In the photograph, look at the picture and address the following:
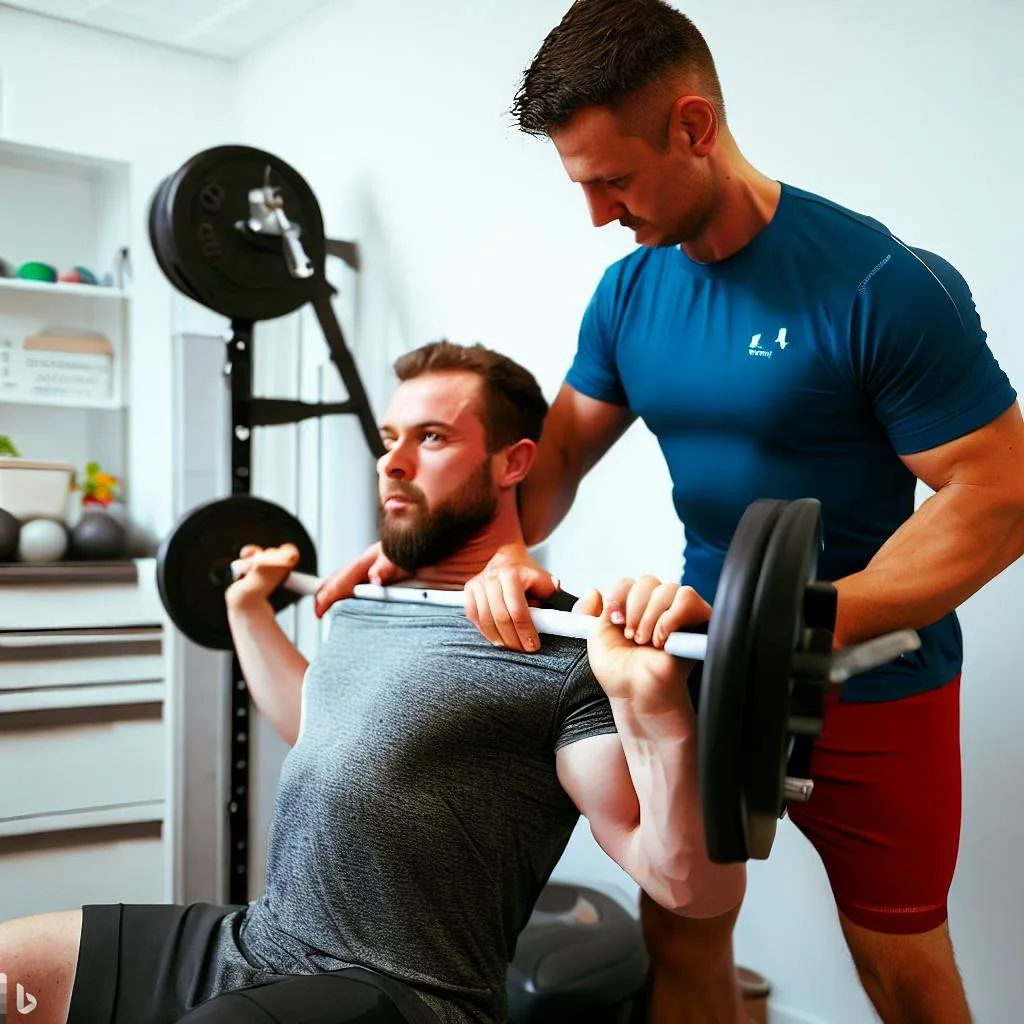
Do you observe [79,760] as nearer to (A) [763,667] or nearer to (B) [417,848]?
(B) [417,848]

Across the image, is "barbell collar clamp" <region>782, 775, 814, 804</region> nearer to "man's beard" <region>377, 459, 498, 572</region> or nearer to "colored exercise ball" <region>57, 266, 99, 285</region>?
"man's beard" <region>377, 459, 498, 572</region>

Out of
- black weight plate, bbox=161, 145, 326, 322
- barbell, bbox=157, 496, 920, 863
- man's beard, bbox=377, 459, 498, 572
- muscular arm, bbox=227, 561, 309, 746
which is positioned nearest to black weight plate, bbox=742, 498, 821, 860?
barbell, bbox=157, 496, 920, 863

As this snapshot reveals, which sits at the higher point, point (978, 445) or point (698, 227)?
point (698, 227)

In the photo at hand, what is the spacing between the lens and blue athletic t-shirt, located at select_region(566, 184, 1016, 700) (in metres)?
1.14

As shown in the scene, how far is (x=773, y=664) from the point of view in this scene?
77 centimetres

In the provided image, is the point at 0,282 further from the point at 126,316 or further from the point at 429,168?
the point at 429,168

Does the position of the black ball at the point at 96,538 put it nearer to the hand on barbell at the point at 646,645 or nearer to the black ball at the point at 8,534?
the black ball at the point at 8,534

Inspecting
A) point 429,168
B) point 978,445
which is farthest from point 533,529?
point 429,168

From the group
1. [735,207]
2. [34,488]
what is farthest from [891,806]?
[34,488]

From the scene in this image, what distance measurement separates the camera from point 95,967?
1.22m

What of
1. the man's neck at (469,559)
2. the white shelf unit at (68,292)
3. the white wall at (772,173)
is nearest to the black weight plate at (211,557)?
the man's neck at (469,559)

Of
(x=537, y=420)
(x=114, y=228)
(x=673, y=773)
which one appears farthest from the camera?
(x=114, y=228)

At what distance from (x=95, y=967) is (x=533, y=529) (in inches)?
29.4

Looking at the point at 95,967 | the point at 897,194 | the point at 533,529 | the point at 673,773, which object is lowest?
the point at 95,967
